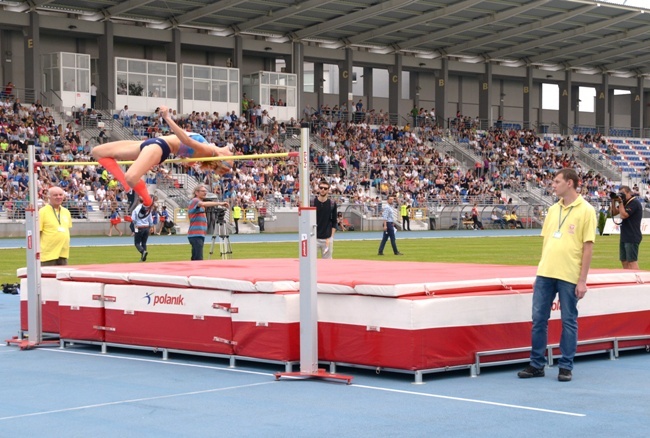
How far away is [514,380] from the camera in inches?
342

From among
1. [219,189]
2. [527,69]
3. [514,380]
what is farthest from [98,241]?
[527,69]

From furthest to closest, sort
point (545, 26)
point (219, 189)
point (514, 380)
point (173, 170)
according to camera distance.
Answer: point (545, 26) < point (173, 170) < point (219, 189) < point (514, 380)

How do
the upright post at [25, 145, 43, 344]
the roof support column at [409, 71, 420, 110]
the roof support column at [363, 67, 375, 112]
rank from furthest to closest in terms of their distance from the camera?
the roof support column at [409, 71, 420, 110] < the roof support column at [363, 67, 375, 112] < the upright post at [25, 145, 43, 344]

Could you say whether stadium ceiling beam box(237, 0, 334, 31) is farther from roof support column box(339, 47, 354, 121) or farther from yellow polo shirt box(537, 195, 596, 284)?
yellow polo shirt box(537, 195, 596, 284)

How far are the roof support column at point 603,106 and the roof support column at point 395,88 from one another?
56.6 ft

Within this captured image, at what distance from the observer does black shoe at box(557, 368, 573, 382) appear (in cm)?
855

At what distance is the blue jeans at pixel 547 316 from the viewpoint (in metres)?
8.59

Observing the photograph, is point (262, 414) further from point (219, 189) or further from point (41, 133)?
point (41, 133)

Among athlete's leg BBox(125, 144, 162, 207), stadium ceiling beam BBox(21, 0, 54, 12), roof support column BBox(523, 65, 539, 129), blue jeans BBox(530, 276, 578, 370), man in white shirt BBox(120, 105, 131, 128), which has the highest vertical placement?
stadium ceiling beam BBox(21, 0, 54, 12)

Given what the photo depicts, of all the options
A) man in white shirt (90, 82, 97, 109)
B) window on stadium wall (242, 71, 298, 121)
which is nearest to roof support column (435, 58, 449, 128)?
window on stadium wall (242, 71, 298, 121)

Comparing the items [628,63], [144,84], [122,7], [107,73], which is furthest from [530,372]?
[628,63]

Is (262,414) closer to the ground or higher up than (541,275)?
closer to the ground

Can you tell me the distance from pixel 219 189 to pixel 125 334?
28.6 meters

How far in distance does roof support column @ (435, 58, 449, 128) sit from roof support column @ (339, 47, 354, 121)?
6.51m
